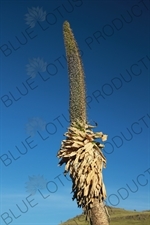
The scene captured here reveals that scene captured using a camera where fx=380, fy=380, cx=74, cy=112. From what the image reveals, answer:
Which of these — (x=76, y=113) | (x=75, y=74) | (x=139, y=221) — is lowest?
(x=139, y=221)

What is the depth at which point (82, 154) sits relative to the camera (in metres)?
19.8

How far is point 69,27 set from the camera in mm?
21594

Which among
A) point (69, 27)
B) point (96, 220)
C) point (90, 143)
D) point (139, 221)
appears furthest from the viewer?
point (139, 221)

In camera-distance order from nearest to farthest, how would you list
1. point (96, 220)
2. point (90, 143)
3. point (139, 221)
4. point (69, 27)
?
1. point (96, 220)
2. point (90, 143)
3. point (69, 27)
4. point (139, 221)

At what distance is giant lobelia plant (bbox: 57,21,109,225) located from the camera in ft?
63.4

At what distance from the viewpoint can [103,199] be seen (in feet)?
64.8

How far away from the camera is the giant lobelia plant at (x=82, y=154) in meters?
19.3

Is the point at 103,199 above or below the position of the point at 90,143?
below

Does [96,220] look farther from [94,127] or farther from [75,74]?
[75,74]

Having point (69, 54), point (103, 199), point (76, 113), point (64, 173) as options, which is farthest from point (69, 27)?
point (103, 199)

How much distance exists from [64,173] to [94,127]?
2.92 meters

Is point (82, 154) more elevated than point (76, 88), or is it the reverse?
point (76, 88)

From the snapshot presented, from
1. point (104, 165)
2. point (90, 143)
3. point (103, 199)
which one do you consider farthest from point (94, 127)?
point (103, 199)

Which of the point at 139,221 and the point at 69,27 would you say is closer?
the point at 69,27
